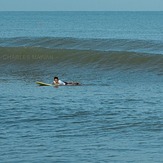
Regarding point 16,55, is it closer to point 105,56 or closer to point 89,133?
point 105,56

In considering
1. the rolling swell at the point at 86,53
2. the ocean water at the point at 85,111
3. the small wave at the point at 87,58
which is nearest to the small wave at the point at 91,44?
the rolling swell at the point at 86,53

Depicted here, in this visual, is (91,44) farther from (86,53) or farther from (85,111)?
(85,111)

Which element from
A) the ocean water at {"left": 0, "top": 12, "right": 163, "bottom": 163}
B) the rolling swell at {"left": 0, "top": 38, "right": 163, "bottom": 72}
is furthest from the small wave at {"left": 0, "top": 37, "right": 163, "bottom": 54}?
the ocean water at {"left": 0, "top": 12, "right": 163, "bottom": 163}

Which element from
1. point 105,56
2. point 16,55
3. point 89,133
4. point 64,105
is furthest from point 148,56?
point 89,133

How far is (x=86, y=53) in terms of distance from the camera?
3969cm

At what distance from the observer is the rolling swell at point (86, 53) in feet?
116

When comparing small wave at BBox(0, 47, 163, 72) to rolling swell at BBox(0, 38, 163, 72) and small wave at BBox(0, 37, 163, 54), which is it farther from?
small wave at BBox(0, 37, 163, 54)

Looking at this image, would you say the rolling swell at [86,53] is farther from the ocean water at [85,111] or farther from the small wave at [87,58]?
the ocean water at [85,111]

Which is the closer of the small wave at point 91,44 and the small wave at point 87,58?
the small wave at point 87,58

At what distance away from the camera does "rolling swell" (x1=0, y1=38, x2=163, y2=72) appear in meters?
35.4

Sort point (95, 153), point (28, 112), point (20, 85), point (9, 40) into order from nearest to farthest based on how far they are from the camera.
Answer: point (95, 153), point (28, 112), point (20, 85), point (9, 40)

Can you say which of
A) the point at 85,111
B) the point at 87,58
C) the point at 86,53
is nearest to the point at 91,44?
the point at 86,53

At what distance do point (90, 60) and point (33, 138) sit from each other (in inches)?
863

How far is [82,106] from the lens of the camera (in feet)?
65.5
